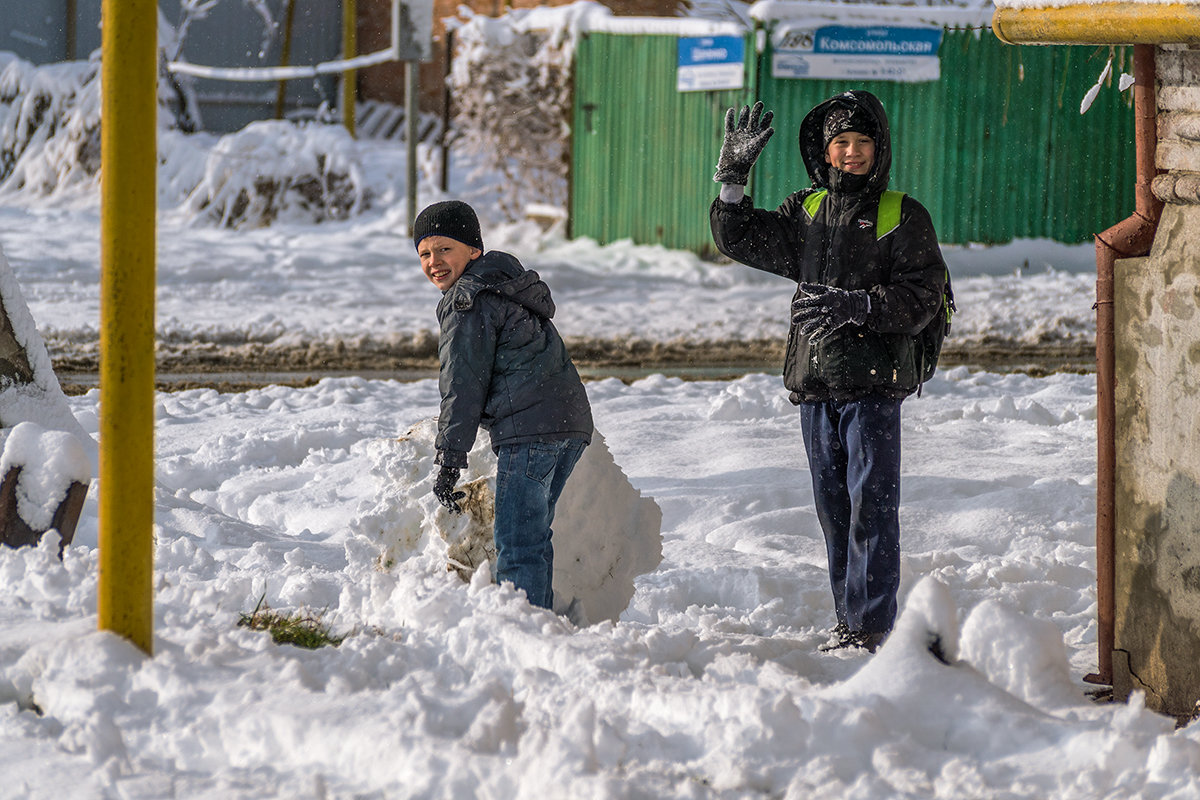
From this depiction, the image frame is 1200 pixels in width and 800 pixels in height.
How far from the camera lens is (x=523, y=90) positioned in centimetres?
1633

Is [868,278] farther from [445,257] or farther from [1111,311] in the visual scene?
[445,257]

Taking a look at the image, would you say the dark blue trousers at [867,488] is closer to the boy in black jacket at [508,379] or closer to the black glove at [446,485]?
the boy in black jacket at [508,379]

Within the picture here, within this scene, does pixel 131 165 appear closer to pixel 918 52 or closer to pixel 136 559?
pixel 136 559

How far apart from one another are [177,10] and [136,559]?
24.2 metres

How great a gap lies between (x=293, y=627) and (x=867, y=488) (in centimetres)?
165

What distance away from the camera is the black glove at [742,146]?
4156mm

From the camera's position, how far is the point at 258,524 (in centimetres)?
584

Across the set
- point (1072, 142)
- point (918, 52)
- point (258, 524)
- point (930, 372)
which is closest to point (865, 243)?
point (930, 372)

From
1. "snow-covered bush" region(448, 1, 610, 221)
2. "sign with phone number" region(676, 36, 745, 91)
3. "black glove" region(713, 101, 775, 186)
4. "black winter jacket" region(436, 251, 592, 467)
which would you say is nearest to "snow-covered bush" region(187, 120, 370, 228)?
"snow-covered bush" region(448, 1, 610, 221)

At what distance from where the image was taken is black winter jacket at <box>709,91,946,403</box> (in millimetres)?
3852

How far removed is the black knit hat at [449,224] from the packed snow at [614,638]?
796mm

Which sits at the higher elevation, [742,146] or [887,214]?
[742,146]

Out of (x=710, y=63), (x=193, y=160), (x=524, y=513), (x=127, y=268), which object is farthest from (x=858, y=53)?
(x=127, y=268)

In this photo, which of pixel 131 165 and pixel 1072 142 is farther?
pixel 1072 142
